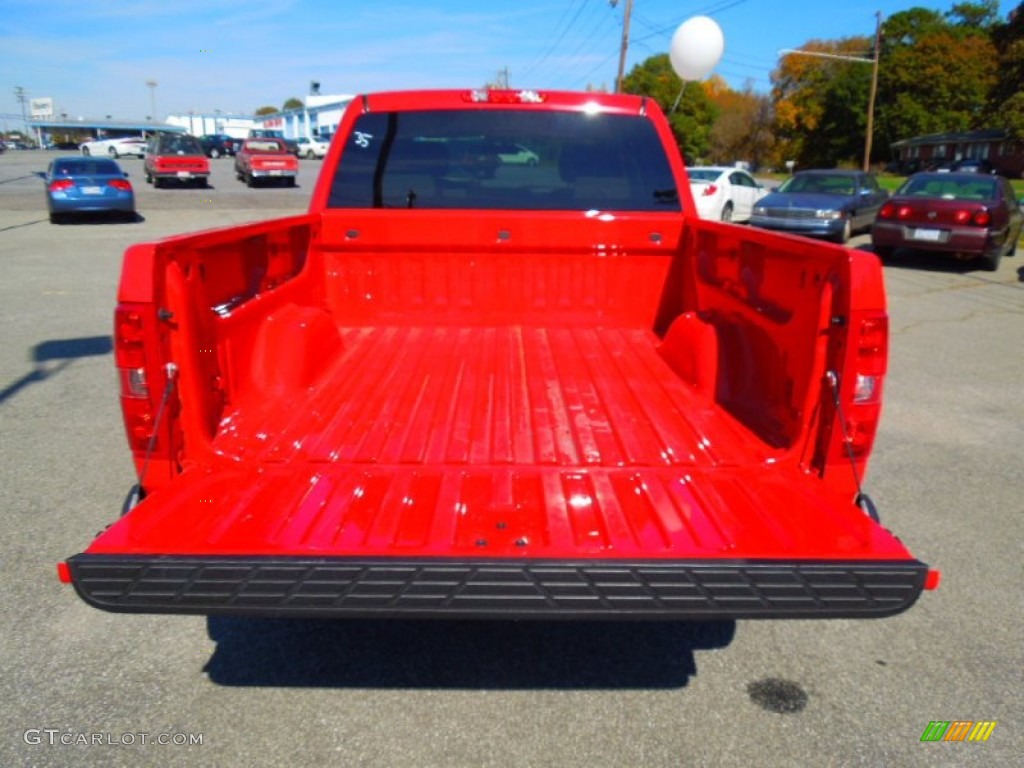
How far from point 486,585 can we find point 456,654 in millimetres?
1117

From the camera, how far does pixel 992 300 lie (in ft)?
38.1

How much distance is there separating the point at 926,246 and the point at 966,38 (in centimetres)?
8139

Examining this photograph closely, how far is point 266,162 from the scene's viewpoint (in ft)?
104

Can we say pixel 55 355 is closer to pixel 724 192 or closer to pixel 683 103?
pixel 724 192

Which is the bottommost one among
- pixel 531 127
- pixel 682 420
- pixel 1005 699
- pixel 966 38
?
pixel 1005 699

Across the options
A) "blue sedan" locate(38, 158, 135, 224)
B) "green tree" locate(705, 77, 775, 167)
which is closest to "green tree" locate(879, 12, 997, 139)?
"green tree" locate(705, 77, 775, 167)

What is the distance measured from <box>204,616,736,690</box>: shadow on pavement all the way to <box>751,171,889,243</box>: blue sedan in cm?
1462

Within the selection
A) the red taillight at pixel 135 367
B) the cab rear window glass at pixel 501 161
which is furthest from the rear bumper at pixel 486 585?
the cab rear window glass at pixel 501 161

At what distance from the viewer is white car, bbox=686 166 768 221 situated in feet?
63.5

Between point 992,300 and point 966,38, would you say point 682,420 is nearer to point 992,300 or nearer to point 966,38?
point 992,300

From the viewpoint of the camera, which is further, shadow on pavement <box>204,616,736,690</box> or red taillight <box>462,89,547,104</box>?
red taillight <box>462,89,547,104</box>

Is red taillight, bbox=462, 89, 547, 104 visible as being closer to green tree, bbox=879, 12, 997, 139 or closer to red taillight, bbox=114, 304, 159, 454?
red taillight, bbox=114, 304, 159, 454

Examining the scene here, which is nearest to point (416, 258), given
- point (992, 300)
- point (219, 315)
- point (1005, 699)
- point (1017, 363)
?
point (219, 315)

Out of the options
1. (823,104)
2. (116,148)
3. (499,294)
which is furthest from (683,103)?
(499,294)
